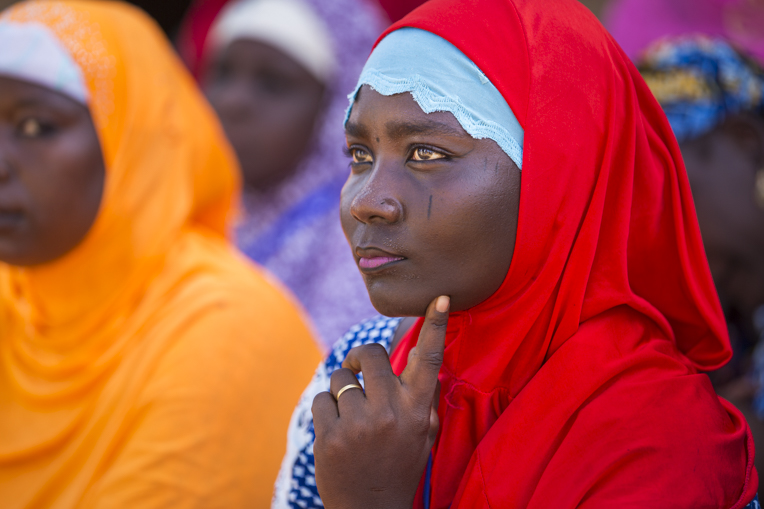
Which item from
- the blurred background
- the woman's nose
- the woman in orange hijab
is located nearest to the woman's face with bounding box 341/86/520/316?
the woman's nose

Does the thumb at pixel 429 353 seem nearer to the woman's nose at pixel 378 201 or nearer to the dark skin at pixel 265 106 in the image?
the woman's nose at pixel 378 201

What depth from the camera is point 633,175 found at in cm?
134

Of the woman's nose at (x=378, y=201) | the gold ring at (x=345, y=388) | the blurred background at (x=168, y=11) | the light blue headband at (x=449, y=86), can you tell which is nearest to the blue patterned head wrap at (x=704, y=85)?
the light blue headband at (x=449, y=86)

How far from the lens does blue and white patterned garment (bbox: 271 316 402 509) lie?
1.49 meters

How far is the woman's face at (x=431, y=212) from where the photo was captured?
3.95 feet

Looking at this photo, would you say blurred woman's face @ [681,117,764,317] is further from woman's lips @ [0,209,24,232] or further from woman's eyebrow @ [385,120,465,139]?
woman's lips @ [0,209,24,232]

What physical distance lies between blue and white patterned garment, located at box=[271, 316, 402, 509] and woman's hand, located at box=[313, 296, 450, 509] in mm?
248

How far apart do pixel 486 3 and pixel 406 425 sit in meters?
0.82

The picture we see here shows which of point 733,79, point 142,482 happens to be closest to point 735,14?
point 733,79

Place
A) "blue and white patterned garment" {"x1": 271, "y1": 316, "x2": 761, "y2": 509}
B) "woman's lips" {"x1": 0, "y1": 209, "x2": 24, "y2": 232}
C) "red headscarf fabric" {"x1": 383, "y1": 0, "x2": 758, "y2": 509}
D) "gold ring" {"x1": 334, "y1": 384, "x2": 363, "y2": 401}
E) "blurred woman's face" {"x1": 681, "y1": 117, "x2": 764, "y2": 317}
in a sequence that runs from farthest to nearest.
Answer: "blurred woman's face" {"x1": 681, "y1": 117, "x2": 764, "y2": 317} → "woman's lips" {"x1": 0, "y1": 209, "x2": 24, "y2": 232} → "blue and white patterned garment" {"x1": 271, "y1": 316, "x2": 761, "y2": 509} → "gold ring" {"x1": 334, "y1": 384, "x2": 363, "y2": 401} → "red headscarf fabric" {"x1": 383, "y1": 0, "x2": 758, "y2": 509}

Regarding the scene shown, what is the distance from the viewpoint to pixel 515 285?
128 centimetres

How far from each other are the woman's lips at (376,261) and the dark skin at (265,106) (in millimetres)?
2621

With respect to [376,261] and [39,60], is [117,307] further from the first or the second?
[376,261]

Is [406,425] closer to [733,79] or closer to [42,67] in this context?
[42,67]
